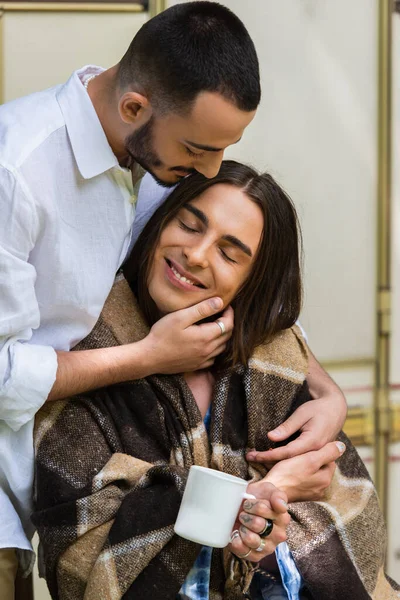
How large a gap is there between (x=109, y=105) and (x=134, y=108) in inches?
3.4

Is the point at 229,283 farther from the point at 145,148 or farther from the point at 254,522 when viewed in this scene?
the point at 254,522

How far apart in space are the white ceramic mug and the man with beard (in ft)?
1.18

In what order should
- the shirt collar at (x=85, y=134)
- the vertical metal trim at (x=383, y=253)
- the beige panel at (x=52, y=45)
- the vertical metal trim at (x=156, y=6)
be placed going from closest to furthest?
1. the shirt collar at (x=85, y=134)
2. the beige panel at (x=52, y=45)
3. the vertical metal trim at (x=156, y=6)
4. the vertical metal trim at (x=383, y=253)

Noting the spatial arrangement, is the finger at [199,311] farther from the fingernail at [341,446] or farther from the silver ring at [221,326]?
the fingernail at [341,446]

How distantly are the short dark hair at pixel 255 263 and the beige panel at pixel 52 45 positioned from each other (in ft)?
3.03

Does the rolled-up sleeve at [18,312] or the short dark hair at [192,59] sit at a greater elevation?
the short dark hair at [192,59]

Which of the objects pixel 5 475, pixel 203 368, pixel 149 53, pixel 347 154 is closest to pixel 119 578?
pixel 5 475

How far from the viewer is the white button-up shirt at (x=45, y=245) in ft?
5.54

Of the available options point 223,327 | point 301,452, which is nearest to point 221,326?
point 223,327

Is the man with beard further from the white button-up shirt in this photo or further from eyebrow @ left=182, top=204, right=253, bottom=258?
eyebrow @ left=182, top=204, right=253, bottom=258

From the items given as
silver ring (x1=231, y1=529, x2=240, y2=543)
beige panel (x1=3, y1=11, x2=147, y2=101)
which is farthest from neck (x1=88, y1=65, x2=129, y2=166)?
beige panel (x1=3, y1=11, x2=147, y2=101)

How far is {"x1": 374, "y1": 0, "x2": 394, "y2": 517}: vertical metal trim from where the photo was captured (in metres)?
3.15

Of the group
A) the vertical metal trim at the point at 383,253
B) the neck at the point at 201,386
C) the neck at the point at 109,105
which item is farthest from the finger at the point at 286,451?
the vertical metal trim at the point at 383,253

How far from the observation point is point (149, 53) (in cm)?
172
